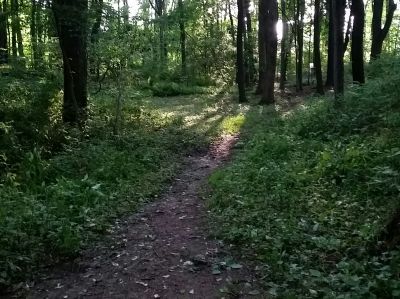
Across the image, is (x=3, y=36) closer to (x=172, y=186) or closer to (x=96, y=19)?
(x=96, y=19)

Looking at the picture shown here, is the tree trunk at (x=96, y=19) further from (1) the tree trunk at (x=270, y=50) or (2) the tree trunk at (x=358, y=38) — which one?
(1) the tree trunk at (x=270, y=50)

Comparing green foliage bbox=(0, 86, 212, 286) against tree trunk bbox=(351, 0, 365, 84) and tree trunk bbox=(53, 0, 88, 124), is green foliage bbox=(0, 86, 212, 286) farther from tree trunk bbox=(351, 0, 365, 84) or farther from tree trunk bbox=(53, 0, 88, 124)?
tree trunk bbox=(351, 0, 365, 84)

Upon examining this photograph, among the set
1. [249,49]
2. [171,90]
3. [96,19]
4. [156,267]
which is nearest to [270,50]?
[171,90]

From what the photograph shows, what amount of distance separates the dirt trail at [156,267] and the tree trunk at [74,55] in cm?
593

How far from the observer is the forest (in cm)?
510

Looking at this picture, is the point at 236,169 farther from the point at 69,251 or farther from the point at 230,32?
the point at 230,32

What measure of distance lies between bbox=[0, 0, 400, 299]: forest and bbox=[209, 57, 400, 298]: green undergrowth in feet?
0.08

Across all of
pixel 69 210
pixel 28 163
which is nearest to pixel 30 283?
pixel 69 210

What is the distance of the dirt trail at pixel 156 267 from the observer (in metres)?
5.03

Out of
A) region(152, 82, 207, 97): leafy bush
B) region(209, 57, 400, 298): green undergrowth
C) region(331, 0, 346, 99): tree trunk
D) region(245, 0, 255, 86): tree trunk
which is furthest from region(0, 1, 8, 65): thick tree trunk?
region(245, 0, 255, 86): tree trunk

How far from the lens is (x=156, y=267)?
5645mm

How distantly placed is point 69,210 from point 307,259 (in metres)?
3.88

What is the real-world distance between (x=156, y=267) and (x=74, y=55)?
8783 millimetres

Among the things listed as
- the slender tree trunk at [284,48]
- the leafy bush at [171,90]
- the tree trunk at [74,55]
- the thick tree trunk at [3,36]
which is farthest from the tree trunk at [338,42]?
the leafy bush at [171,90]
